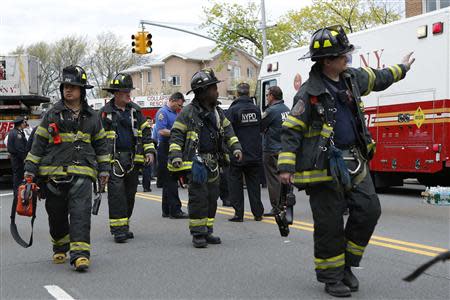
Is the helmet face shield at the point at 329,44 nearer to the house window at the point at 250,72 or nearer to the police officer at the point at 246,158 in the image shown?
the police officer at the point at 246,158

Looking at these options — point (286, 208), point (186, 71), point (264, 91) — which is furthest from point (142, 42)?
point (186, 71)

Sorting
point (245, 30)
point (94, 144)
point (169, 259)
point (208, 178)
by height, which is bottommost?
point (169, 259)

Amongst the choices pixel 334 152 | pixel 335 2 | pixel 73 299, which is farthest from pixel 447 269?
pixel 335 2

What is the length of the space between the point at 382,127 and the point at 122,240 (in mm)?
6196

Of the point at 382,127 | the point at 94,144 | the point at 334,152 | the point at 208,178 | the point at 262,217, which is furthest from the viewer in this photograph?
the point at 382,127

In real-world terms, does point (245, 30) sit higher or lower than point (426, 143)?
higher

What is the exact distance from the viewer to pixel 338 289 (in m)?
4.73

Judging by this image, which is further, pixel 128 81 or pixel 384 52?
pixel 384 52

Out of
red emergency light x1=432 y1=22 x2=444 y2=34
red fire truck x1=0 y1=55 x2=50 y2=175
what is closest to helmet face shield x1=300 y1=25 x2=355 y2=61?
red emergency light x1=432 y1=22 x2=444 y2=34

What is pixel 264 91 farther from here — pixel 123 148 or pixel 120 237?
pixel 120 237

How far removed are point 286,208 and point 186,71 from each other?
2341 inches

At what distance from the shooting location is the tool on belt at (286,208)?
507 cm

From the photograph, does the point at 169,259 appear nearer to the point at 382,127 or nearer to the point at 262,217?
the point at 262,217

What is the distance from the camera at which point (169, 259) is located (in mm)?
6410
